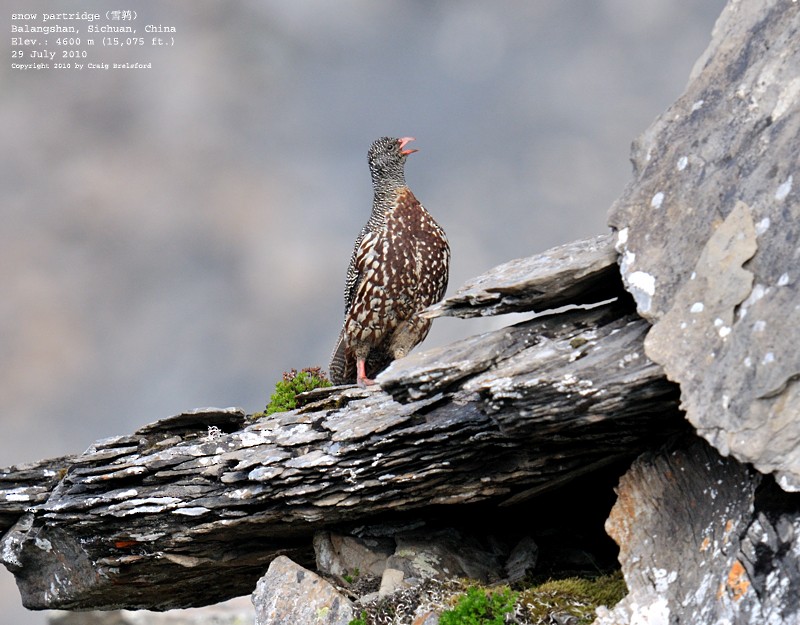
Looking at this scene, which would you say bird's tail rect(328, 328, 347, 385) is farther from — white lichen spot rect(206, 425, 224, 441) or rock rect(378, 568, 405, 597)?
rock rect(378, 568, 405, 597)

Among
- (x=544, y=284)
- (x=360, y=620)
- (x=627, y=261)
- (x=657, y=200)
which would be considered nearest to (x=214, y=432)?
(x=360, y=620)

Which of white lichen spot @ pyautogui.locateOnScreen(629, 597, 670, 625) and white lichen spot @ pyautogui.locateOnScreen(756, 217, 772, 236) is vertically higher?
white lichen spot @ pyautogui.locateOnScreen(756, 217, 772, 236)

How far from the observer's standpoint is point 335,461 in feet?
32.9

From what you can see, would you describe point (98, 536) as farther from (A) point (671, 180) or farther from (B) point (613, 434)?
(A) point (671, 180)

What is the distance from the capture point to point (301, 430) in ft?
35.0

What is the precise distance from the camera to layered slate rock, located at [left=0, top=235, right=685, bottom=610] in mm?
7934

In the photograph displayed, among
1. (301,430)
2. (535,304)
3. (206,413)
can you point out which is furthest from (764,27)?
(206,413)

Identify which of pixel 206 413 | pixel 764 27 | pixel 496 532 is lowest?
pixel 496 532

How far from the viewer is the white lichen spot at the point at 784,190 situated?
7059 mm

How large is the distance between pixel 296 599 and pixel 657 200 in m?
5.69

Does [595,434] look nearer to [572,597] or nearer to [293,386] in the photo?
[572,597]

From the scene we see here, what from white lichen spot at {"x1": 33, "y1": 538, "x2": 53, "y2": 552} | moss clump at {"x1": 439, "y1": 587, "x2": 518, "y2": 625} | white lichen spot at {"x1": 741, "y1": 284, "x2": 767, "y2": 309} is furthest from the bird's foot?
white lichen spot at {"x1": 741, "y1": 284, "x2": 767, "y2": 309}

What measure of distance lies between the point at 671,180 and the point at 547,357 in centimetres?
180

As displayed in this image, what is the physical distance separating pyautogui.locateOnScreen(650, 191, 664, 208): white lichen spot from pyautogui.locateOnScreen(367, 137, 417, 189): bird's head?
17.0 feet
